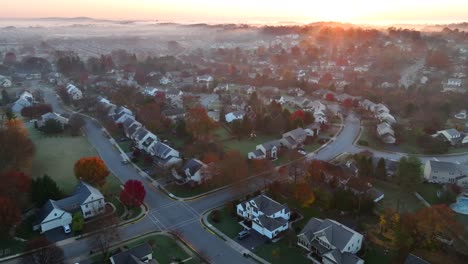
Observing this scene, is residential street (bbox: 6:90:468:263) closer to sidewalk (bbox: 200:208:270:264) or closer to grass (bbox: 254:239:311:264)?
sidewalk (bbox: 200:208:270:264)

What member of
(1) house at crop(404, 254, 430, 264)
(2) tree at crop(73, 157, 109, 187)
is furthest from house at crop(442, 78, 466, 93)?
(2) tree at crop(73, 157, 109, 187)

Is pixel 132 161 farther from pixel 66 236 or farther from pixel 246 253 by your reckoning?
pixel 246 253

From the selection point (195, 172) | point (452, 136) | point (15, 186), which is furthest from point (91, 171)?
point (452, 136)

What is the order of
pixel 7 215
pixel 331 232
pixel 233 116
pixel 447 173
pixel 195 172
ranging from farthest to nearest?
pixel 233 116
pixel 447 173
pixel 195 172
pixel 7 215
pixel 331 232

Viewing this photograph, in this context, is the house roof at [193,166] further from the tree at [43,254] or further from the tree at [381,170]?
the tree at [381,170]

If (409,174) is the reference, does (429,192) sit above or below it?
below

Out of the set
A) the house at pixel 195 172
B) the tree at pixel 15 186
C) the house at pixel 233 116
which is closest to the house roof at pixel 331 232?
the house at pixel 195 172

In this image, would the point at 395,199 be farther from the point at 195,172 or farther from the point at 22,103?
the point at 22,103
